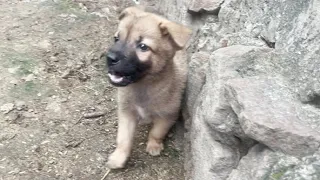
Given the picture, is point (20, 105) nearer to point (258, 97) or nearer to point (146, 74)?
point (146, 74)

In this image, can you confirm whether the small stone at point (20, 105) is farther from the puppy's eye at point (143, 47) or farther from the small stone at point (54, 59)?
the puppy's eye at point (143, 47)

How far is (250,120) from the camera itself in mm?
2684

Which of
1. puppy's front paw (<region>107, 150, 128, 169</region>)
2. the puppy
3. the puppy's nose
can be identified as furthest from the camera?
puppy's front paw (<region>107, 150, 128, 169</region>)

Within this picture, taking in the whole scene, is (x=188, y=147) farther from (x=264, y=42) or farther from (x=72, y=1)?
(x=72, y=1)

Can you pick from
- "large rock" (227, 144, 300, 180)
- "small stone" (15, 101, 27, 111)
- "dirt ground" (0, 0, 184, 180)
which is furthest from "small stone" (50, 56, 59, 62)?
"large rock" (227, 144, 300, 180)

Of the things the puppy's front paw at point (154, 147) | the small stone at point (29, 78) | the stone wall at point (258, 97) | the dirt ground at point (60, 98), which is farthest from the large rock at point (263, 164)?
the small stone at point (29, 78)

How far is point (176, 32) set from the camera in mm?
3752

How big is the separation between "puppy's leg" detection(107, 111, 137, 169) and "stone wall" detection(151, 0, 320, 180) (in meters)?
0.43

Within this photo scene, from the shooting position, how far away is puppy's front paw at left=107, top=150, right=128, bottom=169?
3854 mm

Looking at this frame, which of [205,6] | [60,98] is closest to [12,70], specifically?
[60,98]

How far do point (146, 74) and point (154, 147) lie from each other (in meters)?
0.63

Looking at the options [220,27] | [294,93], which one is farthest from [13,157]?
[294,93]

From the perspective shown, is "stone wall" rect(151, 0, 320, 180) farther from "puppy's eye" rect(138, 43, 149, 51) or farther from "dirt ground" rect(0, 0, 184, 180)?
"dirt ground" rect(0, 0, 184, 180)

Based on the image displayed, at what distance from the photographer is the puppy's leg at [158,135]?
13.4 ft
